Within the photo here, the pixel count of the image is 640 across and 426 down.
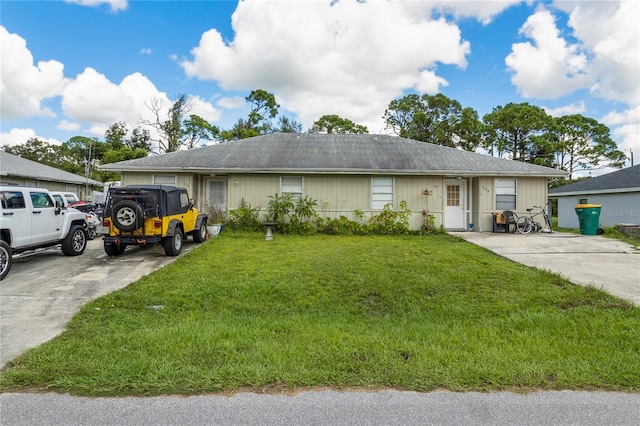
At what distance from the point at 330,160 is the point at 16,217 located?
9.92 metres

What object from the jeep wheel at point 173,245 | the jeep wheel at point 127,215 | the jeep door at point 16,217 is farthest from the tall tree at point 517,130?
the jeep door at point 16,217

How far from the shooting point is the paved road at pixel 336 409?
84.7 inches

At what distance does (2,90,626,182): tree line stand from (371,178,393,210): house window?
2211 centimetres

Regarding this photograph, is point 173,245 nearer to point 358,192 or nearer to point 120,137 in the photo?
point 358,192

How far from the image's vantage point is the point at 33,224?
6.77 m

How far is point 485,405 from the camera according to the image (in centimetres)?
233

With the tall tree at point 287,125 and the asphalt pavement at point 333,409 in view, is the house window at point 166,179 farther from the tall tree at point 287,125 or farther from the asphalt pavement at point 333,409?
the tall tree at point 287,125

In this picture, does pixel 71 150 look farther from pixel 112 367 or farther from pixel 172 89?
pixel 112 367

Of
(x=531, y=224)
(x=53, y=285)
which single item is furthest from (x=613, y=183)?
(x=53, y=285)

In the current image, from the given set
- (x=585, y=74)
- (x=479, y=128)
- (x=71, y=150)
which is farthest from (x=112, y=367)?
(x=71, y=150)

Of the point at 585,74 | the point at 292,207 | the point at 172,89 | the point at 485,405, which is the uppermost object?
the point at 172,89

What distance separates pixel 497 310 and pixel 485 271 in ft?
6.82

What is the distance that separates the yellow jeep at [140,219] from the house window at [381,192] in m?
7.76

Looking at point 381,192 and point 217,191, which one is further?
point 217,191
